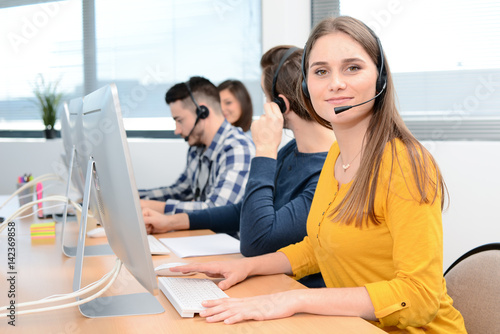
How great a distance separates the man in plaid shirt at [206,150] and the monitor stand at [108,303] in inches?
42.1

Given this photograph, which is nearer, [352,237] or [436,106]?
[352,237]

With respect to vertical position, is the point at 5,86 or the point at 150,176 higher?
the point at 5,86

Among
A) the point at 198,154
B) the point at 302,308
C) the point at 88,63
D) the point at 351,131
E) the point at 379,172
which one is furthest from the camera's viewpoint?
the point at 88,63

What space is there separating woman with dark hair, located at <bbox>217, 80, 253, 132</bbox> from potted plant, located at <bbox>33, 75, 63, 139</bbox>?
1.40m

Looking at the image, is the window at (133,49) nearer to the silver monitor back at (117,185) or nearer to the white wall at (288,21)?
the white wall at (288,21)

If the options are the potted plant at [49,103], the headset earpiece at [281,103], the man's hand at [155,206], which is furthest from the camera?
the potted plant at [49,103]

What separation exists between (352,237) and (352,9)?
2423 millimetres

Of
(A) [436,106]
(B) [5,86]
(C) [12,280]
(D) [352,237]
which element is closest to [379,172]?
(D) [352,237]

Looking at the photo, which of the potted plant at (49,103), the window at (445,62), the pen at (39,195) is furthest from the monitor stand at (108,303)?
the potted plant at (49,103)

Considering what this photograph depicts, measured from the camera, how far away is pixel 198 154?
2.64 m

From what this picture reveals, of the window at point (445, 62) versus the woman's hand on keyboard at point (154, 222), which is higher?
the window at point (445, 62)

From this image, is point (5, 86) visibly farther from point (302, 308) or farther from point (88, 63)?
point (302, 308)

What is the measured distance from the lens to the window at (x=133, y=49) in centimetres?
359

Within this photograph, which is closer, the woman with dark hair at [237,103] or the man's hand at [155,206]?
the man's hand at [155,206]
